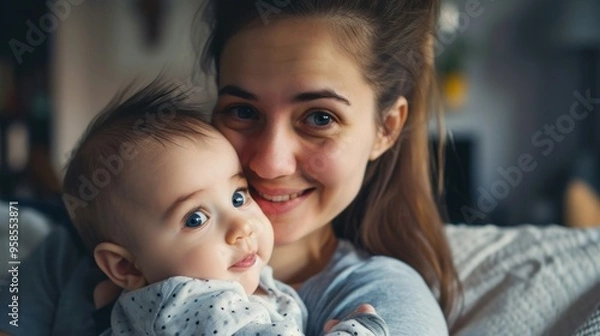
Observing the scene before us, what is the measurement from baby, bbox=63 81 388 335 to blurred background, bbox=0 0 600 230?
3.45 meters

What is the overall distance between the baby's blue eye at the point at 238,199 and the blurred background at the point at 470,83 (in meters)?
3.47

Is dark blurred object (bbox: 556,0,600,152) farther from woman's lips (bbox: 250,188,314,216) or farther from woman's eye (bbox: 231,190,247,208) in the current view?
woman's eye (bbox: 231,190,247,208)

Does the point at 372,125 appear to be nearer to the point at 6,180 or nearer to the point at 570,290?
the point at 570,290

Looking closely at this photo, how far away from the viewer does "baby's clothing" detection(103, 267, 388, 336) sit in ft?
2.54

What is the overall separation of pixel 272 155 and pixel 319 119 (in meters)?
0.09

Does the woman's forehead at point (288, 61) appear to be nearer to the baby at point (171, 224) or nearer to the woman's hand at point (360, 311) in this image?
the baby at point (171, 224)

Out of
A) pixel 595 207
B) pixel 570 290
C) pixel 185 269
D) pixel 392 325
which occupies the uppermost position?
pixel 185 269

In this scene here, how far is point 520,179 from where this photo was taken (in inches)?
190

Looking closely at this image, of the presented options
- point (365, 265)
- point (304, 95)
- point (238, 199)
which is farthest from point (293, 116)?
point (365, 265)

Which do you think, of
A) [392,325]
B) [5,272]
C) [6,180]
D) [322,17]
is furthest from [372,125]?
[6,180]

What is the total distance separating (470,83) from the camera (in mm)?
4773

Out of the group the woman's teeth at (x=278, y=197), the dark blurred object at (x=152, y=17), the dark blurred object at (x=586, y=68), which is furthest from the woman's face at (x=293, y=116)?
the dark blurred object at (x=152, y=17)

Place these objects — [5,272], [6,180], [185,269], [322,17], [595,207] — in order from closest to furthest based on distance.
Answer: [185,269] → [322,17] → [5,272] → [595,207] → [6,180]

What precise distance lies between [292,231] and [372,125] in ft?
0.69
